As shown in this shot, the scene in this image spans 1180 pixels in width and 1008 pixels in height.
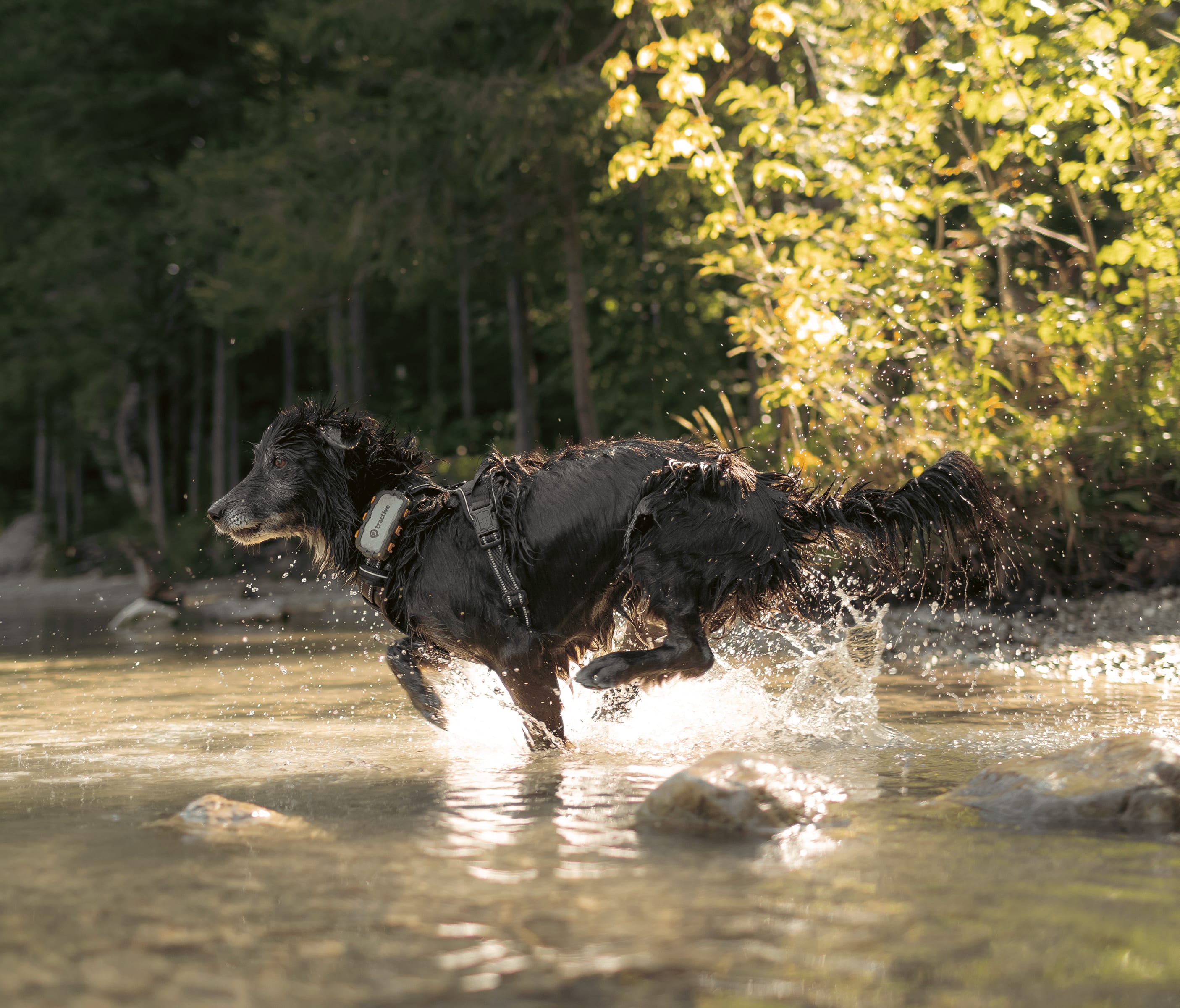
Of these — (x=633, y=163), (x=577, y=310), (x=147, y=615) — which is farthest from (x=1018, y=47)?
(x=147, y=615)

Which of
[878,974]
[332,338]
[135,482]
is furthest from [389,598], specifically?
[135,482]

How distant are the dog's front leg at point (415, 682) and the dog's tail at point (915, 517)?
1843mm

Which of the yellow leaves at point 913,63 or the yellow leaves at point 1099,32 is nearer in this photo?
the yellow leaves at point 1099,32

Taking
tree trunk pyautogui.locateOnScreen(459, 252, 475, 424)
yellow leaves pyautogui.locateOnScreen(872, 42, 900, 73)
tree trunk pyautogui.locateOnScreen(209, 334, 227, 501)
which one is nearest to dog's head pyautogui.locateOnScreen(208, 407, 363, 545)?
yellow leaves pyautogui.locateOnScreen(872, 42, 900, 73)

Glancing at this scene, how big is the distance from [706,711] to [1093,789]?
2.75 m

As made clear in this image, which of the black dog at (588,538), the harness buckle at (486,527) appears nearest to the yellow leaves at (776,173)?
the black dog at (588,538)

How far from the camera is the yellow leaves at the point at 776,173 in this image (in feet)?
33.1

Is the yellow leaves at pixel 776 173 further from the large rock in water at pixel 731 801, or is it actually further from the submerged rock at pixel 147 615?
the submerged rock at pixel 147 615

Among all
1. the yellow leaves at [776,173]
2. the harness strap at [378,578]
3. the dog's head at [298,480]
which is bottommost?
the harness strap at [378,578]

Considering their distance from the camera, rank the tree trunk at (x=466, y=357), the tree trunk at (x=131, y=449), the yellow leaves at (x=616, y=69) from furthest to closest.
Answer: the tree trunk at (x=131, y=449)
the tree trunk at (x=466, y=357)
the yellow leaves at (x=616, y=69)

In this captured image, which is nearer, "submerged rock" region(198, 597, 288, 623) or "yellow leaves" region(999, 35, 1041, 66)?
"yellow leaves" region(999, 35, 1041, 66)

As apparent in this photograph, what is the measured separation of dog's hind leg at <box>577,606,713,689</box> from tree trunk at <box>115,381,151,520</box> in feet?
84.2

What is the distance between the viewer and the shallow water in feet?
9.27

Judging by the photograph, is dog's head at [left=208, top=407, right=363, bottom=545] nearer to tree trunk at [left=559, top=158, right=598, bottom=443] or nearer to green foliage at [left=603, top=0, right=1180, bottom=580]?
green foliage at [left=603, top=0, right=1180, bottom=580]
